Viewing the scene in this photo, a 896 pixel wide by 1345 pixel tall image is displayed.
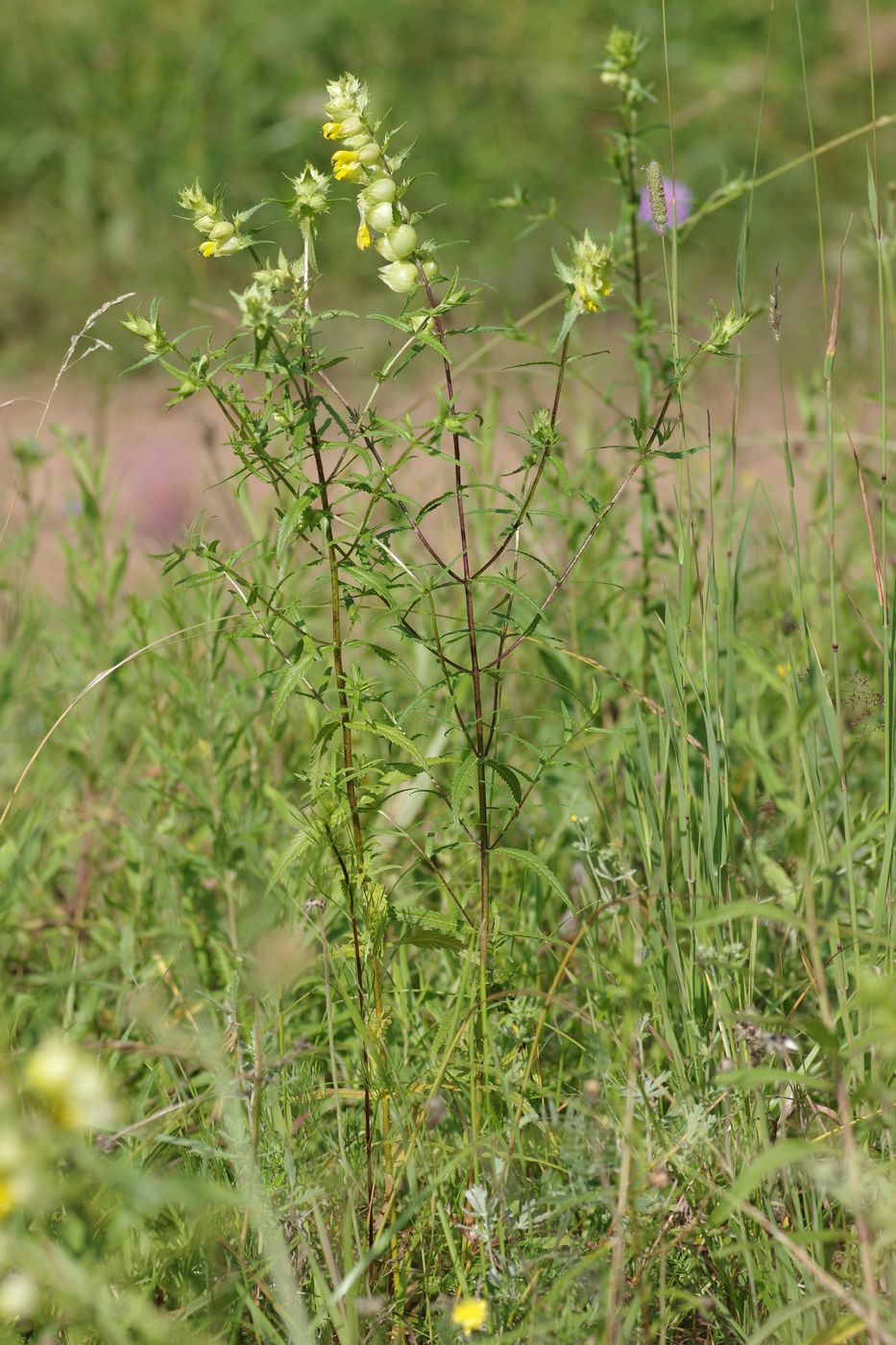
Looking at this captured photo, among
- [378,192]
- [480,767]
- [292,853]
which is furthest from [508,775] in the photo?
[378,192]

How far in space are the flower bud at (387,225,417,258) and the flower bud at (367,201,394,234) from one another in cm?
1

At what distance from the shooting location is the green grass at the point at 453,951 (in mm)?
1231

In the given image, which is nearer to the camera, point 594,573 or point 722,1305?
point 722,1305

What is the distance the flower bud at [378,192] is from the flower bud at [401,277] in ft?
0.21

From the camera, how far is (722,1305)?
1271mm

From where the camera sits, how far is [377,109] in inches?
203

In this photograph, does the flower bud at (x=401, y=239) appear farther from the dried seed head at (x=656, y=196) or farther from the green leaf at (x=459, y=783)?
the green leaf at (x=459, y=783)

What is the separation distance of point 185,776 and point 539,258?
342 centimetres

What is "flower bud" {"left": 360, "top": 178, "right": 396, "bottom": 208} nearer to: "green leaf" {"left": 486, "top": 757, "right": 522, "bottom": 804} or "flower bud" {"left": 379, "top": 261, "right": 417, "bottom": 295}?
"flower bud" {"left": 379, "top": 261, "right": 417, "bottom": 295}

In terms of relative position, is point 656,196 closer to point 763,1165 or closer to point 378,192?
point 378,192

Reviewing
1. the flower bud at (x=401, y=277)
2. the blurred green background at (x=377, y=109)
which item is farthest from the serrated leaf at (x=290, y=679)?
the blurred green background at (x=377, y=109)

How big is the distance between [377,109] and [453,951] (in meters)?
4.36

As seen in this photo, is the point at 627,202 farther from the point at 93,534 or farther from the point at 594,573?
the point at 93,534

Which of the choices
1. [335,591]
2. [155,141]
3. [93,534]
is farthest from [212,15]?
[335,591]
